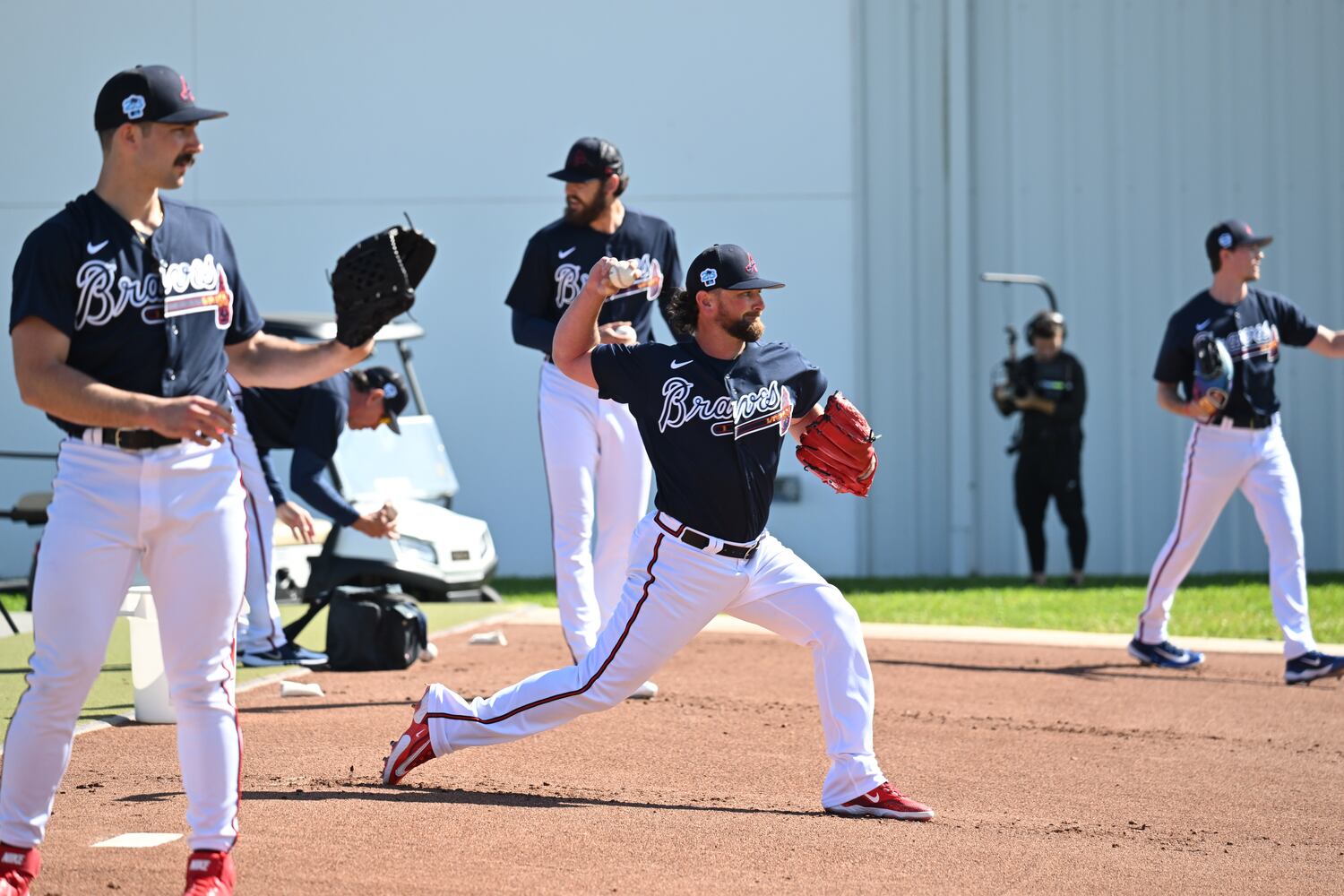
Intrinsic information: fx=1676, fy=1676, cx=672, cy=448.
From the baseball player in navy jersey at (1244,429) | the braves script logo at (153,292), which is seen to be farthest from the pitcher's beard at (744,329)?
the baseball player in navy jersey at (1244,429)

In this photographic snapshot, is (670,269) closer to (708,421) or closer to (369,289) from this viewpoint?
(708,421)

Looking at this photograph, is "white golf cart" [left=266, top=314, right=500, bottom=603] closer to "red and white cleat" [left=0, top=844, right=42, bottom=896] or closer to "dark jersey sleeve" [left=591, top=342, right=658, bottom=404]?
"dark jersey sleeve" [left=591, top=342, right=658, bottom=404]

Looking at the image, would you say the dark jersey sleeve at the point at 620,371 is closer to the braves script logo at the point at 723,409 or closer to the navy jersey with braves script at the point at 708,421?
the navy jersey with braves script at the point at 708,421

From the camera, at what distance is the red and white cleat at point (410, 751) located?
5.64m

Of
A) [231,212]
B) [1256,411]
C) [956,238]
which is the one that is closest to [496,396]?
[231,212]

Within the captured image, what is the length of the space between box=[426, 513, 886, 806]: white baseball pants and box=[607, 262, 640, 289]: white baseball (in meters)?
0.80

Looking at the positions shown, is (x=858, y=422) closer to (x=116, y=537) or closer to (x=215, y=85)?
(x=116, y=537)

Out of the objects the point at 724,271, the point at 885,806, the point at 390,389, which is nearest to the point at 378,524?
the point at 390,389

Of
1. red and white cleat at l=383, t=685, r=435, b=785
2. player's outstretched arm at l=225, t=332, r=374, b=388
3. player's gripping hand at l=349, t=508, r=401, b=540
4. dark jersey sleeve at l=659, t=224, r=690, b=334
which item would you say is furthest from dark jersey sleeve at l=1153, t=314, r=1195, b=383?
player's outstretched arm at l=225, t=332, r=374, b=388

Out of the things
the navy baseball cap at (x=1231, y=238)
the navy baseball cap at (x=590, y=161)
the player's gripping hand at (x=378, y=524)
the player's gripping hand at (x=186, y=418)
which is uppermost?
the navy baseball cap at (x=590, y=161)

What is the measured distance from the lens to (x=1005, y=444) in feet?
56.2

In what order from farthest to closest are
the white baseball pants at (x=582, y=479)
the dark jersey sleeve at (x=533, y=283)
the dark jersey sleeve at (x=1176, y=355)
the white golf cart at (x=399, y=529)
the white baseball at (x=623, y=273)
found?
the white golf cart at (x=399, y=529), the dark jersey sleeve at (x=1176, y=355), the dark jersey sleeve at (x=533, y=283), the white baseball pants at (x=582, y=479), the white baseball at (x=623, y=273)

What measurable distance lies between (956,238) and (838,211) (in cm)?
123

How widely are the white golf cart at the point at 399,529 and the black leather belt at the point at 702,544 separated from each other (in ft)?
20.7
